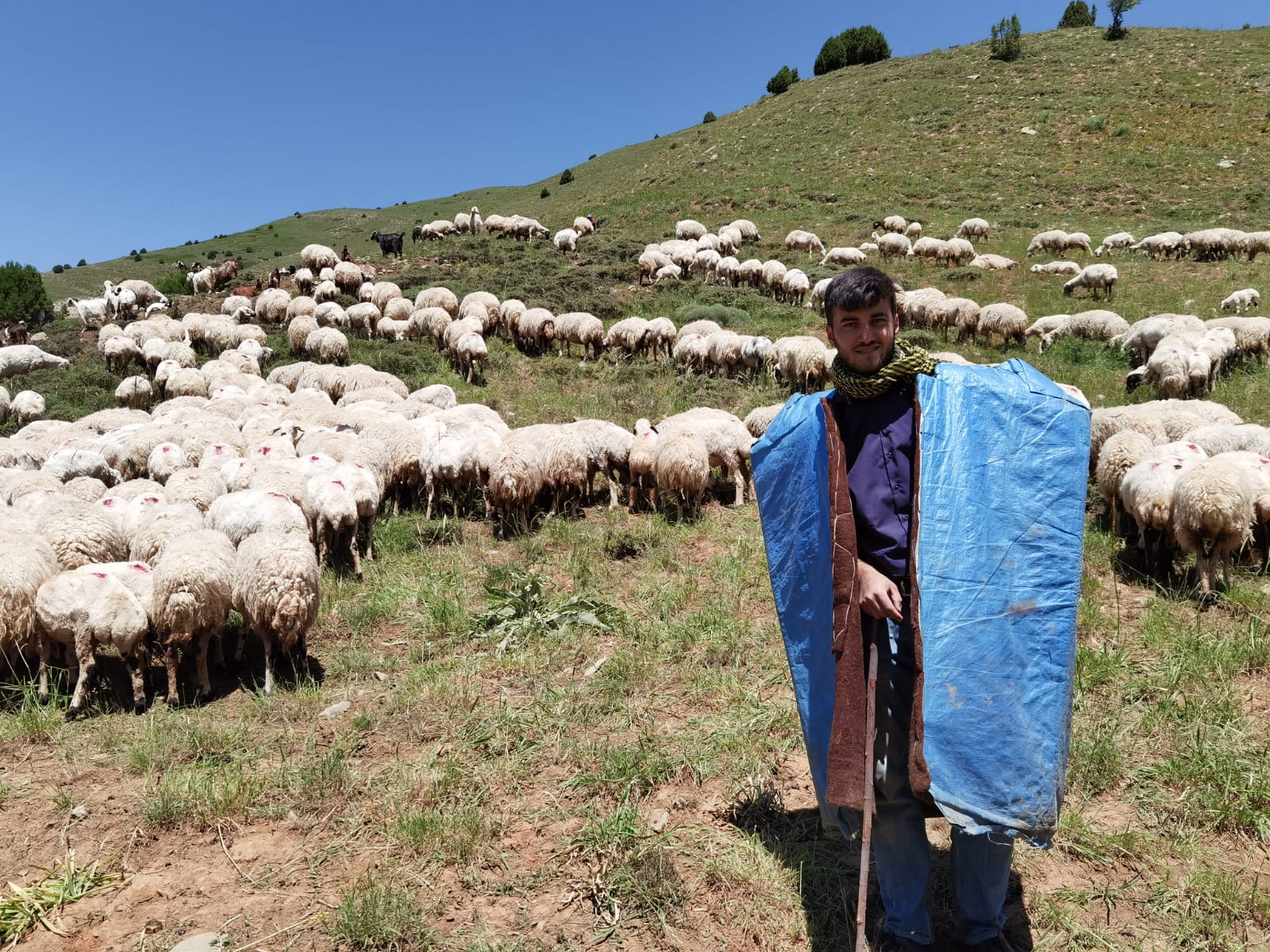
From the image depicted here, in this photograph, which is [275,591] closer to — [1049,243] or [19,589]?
[19,589]

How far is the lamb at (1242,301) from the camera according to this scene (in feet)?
50.5

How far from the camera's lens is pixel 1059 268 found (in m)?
21.6

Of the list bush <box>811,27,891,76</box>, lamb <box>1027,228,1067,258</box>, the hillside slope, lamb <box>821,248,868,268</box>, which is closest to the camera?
lamb <box>1027,228,1067,258</box>

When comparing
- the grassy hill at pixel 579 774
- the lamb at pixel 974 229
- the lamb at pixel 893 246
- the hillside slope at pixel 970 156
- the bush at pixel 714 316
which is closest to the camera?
the grassy hill at pixel 579 774

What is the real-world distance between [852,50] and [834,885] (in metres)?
74.9

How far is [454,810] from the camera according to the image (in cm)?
384

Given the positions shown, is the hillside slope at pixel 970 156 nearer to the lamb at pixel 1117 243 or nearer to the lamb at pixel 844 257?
the lamb at pixel 1117 243

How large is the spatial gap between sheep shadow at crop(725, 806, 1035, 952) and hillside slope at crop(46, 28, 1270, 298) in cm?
2968

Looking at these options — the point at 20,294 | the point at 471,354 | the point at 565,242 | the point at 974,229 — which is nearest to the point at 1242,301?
the point at 974,229

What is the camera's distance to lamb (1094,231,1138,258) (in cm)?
2441

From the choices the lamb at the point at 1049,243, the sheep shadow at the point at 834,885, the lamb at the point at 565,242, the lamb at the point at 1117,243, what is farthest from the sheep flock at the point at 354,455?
the lamb at the point at 565,242

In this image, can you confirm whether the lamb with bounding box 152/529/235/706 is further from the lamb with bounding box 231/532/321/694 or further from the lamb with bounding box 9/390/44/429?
the lamb with bounding box 9/390/44/429

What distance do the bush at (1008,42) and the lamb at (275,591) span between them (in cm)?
5689

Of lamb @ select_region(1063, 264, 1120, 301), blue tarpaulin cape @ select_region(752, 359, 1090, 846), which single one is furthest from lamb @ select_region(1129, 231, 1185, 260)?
blue tarpaulin cape @ select_region(752, 359, 1090, 846)
